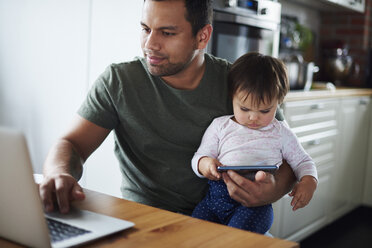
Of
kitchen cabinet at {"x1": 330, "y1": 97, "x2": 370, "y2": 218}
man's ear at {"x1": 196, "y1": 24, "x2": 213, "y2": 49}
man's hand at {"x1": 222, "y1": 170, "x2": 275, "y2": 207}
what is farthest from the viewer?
kitchen cabinet at {"x1": 330, "y1": 97, "x2": 370, "y2": 218}

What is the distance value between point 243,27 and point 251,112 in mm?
1170

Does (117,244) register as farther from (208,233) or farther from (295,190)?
(295,190)

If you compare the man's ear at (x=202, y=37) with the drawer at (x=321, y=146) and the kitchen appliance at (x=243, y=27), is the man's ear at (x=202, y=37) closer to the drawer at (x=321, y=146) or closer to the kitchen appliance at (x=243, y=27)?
the kitchen appliance at (x=243, y=27)

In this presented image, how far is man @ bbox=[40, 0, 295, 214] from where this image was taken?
4.61 feet

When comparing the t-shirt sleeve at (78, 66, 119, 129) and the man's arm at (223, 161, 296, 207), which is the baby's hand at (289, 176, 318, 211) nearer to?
the man's arm at (223, 161, 296, 207)

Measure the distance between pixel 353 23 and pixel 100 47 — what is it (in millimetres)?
2801

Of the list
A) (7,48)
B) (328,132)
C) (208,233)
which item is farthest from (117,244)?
(328,132)

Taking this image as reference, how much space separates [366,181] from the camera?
381cm

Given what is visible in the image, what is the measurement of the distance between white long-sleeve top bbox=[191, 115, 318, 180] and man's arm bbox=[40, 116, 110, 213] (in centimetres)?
32

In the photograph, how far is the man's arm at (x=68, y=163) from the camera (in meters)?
0.96

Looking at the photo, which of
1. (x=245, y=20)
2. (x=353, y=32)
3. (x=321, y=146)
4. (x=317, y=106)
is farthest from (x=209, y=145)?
(x=353, y=32)

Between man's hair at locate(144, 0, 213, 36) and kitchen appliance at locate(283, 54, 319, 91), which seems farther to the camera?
kitchen appliance at locate(283, 54, 319, 91)

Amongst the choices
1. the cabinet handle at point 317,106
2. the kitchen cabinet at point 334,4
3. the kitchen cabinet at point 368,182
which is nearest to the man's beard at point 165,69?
the cabinet handle at point 317,106

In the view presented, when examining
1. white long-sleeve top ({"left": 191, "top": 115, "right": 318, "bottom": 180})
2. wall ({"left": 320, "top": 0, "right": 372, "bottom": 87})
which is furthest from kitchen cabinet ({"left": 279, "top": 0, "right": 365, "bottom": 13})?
white long-sleeve top ({"left": 191, "top": 115, "right": 318, "bottom": 180})
